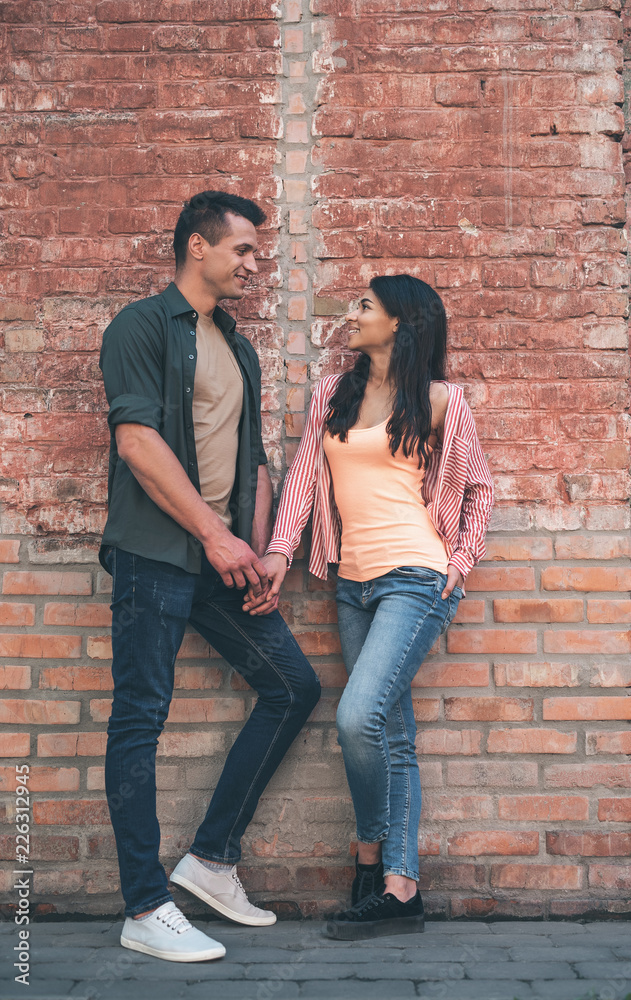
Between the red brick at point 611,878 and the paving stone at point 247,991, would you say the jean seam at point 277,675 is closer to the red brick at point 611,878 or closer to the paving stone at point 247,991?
the paving stone at point 247,991

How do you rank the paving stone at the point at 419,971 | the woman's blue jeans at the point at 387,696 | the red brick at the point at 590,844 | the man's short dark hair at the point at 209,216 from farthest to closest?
1. the red brick at the point at 590,844
2. the man's short dark hair at the point at 209,216
3. the woman's blue jeans at the point at 387,696
4. the paving stone at the point at 419,971

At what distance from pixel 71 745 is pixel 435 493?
156 cm

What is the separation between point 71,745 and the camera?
2.89 metres

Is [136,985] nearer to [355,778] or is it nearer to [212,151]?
[355,778]

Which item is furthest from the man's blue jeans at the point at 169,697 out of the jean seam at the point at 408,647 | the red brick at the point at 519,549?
the red brick at the point at 519,549

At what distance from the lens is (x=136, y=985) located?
2.25m

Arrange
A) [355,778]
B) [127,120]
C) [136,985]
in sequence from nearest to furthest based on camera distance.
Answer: [136,985] < [355,778] < [127,120]

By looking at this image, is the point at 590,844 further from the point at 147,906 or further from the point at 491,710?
the point at 147,906

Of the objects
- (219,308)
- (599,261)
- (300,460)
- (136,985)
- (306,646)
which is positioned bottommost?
(136,985)

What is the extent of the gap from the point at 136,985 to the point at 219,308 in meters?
2.09

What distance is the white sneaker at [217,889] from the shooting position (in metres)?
2.64

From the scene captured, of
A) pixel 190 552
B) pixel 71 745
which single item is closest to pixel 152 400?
pixel 190 552

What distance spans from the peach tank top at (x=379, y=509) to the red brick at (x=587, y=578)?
18.7 inches

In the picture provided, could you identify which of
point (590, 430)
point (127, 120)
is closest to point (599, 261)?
point (590, 430)
